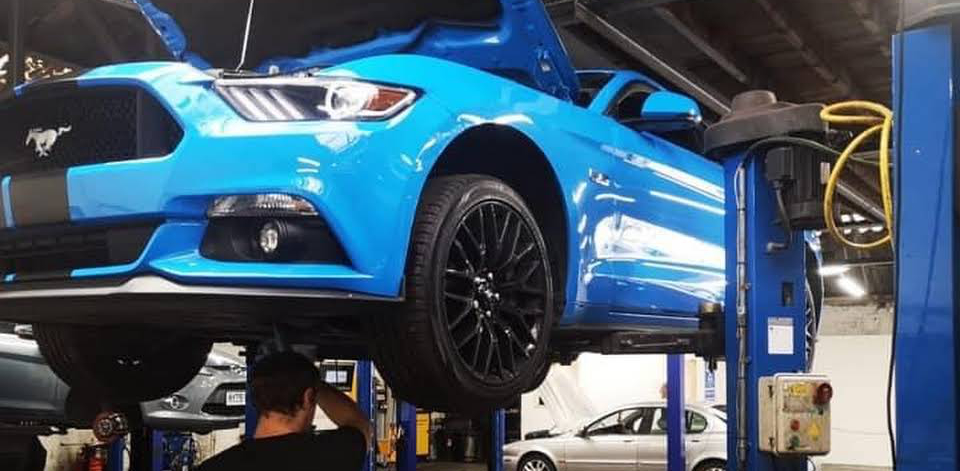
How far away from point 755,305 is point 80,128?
1911 millimetres

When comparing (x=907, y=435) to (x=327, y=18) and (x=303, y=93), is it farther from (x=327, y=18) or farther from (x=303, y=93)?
(x=327, y=18)

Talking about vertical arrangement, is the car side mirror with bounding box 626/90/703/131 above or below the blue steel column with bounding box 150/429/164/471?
above

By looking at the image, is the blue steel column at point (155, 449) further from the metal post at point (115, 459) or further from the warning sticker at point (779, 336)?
the warning sticker at point (779, 336)

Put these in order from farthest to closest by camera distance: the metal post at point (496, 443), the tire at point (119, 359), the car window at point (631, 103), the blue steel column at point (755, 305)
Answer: the metal post at point (496, 443)
the car window at point (631, 103)
the tire at point (119, 359)
the blue steel column at point (755, 305)

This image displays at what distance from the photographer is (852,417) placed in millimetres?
15477

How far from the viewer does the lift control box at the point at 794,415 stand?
2758 millimetres

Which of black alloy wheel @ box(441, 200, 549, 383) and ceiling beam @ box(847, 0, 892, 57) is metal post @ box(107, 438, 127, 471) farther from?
ceiling beam @ box(847, 0, 892, 57)

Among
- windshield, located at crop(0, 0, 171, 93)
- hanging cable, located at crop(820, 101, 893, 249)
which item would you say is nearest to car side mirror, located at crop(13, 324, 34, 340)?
windshield, located at crop(0, 0, 171, 93)

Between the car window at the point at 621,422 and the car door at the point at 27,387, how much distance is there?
22.6ft

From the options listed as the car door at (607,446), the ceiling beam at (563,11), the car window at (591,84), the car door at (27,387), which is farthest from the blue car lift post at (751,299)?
the car door at (607,446)

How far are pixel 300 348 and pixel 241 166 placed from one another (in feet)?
3.87

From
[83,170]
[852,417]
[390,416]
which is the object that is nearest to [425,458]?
[390,416]

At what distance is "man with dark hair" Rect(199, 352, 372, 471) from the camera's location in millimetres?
2381

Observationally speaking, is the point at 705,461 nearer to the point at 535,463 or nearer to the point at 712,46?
the point at 535,463
